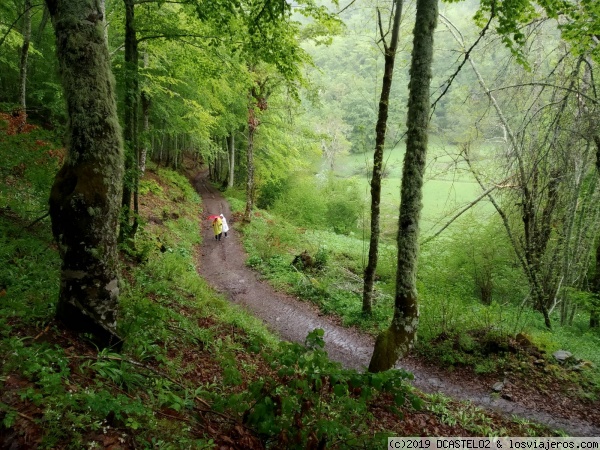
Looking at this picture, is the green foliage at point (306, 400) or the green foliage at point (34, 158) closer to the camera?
the green foliage at point (306, 400)

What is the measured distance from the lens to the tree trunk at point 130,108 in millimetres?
6586

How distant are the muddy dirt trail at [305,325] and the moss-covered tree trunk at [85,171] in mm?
6119

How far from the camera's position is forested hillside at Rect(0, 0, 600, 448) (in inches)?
115

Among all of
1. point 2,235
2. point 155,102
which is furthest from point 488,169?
point 155,102

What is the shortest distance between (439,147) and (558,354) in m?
6.15

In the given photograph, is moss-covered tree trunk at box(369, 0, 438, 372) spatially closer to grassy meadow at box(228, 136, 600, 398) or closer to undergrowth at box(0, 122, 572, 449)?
undergrowth at box(0, 122, 572, 449)

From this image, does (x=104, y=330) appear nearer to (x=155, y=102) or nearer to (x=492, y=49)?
(x=492, y=49)

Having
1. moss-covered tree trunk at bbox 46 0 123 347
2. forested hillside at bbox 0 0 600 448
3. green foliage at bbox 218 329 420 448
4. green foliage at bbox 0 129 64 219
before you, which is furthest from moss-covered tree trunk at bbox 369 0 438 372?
green foliage at bbox 0 129 64 219

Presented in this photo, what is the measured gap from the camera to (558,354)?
7.28 meters

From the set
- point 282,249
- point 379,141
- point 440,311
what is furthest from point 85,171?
point 282,249

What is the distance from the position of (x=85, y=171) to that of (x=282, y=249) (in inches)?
476

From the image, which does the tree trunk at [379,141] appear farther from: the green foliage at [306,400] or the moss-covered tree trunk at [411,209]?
the green foliage at [306,400]

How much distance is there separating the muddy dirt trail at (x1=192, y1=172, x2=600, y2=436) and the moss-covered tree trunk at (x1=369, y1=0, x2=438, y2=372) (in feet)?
7.57

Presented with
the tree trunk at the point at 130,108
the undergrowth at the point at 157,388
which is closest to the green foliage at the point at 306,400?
the undergrowth at the point at 157,388
